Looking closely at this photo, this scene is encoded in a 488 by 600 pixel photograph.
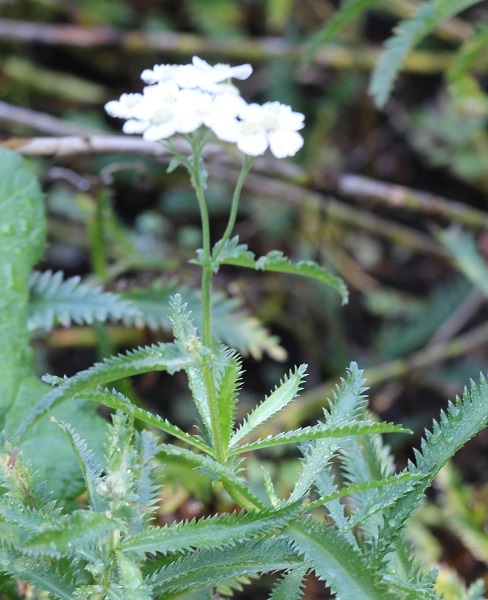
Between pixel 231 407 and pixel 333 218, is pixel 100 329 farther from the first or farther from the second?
pixel 333 218

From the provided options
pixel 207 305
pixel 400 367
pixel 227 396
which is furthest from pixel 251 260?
pixel 400 367

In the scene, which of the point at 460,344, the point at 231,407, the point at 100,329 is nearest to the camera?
the point at 231,407

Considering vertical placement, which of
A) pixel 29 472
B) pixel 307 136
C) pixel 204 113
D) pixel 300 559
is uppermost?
pixel 307 136

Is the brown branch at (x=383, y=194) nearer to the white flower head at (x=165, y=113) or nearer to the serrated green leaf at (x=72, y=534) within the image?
the white flower head at (x=165, y=113)

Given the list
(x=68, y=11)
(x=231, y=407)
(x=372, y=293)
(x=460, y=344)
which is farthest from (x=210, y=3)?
(x=231, y=407)

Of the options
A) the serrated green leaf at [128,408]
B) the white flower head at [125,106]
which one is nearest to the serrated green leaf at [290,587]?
the serrated green leaf at [128,408]

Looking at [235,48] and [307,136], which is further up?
[235,48]

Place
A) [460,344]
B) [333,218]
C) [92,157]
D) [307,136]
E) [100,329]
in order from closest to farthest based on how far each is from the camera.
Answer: [100,329], [460,344], [333,218], [92,157], [307,136]
